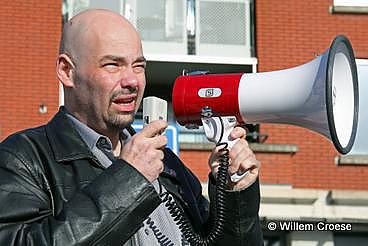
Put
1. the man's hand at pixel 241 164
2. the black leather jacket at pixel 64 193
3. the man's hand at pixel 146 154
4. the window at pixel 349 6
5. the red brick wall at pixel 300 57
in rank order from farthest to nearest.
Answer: the window at pixel 349 6, the red brick wall at pixel 300 57, the man's hand at pixel 241 164, the man's hand at pixel 146 154, the black leather jacket at pixel 64 193

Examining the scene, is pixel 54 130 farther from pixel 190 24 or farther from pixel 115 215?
pixel 190 24

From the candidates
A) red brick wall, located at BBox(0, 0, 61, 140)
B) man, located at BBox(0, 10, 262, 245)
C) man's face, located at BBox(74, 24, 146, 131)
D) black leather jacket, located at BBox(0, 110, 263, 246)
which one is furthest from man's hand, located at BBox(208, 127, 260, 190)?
red brick wall, located at BBox(0, 0, 61, 140)

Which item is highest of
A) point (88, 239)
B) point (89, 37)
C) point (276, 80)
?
point (89, 37)

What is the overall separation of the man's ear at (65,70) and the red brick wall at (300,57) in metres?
7.66

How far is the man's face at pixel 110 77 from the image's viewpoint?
2375 mm

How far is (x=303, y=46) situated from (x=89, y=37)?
8.67 metres

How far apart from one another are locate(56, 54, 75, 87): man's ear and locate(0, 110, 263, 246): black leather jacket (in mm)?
99

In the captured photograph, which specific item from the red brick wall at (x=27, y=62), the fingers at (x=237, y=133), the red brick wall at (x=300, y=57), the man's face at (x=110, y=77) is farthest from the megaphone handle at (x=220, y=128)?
the red brick wall at (x=27, y=62)

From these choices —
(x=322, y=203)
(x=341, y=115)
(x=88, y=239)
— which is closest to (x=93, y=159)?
(x=88, y=239)

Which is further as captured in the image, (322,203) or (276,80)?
(322,203)

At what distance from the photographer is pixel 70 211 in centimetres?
204

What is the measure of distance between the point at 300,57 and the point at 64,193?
884cm
